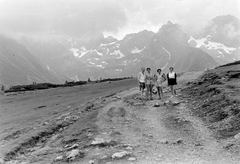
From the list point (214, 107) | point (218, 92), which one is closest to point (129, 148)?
point (214, 107)

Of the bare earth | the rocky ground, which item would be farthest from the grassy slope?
the bare earth

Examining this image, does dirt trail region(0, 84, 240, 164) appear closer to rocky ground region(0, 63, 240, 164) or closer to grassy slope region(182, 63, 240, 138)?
rocky ground region(0, 63, 240, 164)

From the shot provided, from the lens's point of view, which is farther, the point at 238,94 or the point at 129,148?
the point at 238,94

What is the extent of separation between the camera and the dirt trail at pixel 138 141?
34.9ft

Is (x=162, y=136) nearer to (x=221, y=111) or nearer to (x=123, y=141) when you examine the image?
(x=123, y=141)

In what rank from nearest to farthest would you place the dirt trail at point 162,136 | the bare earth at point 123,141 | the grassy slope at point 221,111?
1. the dirt trail at point 162,136
2. the bare earth at point 123,141
3. the grassy slope at point 221,111

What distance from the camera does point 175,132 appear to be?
14289 millimetres

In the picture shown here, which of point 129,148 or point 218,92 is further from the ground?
point 218,92

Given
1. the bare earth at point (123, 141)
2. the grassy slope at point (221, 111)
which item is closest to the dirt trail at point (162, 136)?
the bare earth at point (123, 141)

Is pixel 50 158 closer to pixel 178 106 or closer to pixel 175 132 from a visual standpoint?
pixel 175 132

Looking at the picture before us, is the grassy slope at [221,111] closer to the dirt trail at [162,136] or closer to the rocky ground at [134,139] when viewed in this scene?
the rocky ground at [134,139]

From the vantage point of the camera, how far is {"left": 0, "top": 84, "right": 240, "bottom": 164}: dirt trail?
10633 mm

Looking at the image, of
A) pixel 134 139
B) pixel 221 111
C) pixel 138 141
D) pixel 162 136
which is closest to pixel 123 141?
pixel 134 139

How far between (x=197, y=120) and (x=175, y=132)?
2.76 metres
